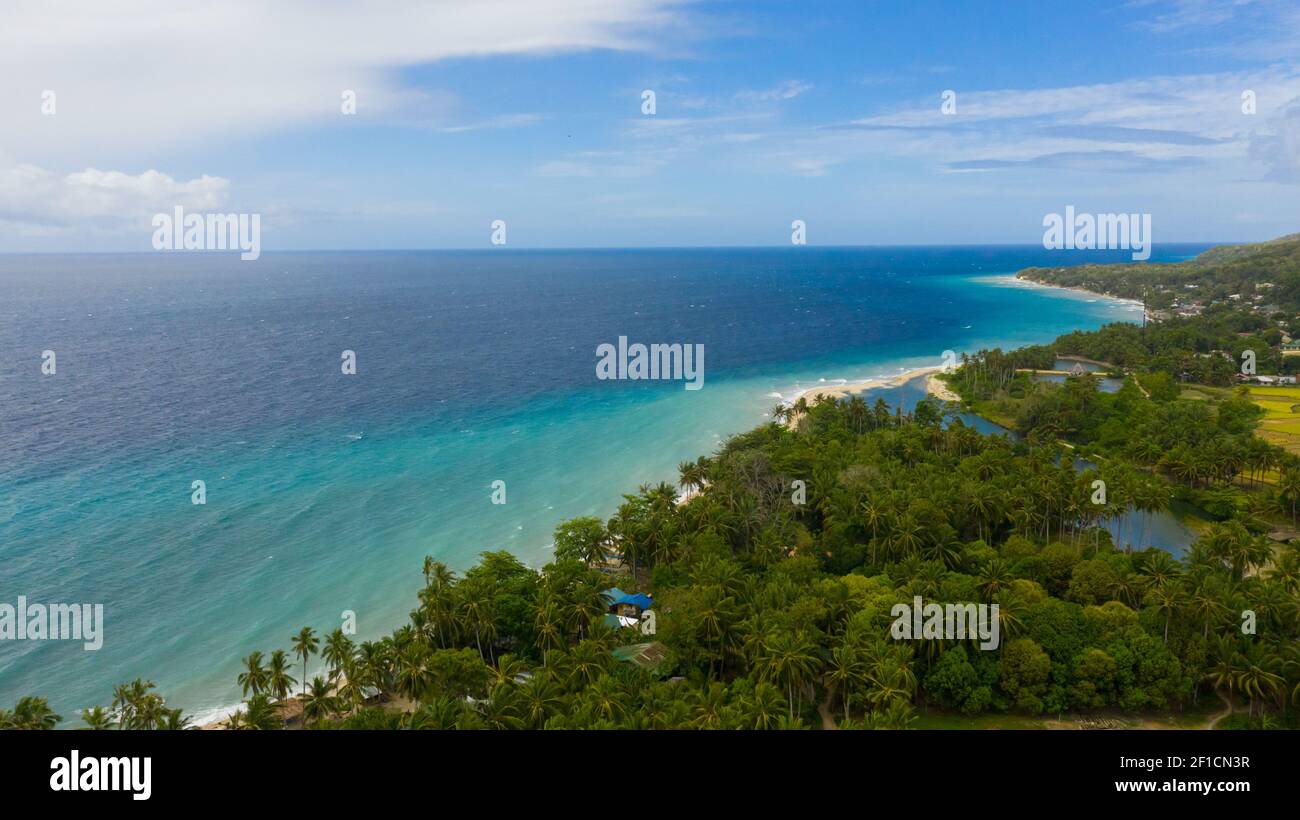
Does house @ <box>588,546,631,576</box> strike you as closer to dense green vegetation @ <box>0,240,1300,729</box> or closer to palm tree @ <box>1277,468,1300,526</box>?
dense green vegetation @ <box>0,240,1300,729</box>

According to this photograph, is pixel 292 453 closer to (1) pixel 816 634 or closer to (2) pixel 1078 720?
(1) pixel 816 634

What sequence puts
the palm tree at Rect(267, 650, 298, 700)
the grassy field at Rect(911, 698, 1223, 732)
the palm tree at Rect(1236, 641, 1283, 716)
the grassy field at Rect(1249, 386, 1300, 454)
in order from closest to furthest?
the palm tree at Rect(1236, 641, 1283, 716) < the palm tree at Rect(267, 650, 298, 700) < the grassy field at Rect(911, 698, 1223, 732) < the grassy field at Rect(1249, 386, 1300, 454)

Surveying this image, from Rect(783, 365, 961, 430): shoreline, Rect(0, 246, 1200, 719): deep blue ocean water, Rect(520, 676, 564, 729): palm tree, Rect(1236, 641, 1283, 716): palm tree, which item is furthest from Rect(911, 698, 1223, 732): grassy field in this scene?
Rect(783, 365, 961, 430): shoreline

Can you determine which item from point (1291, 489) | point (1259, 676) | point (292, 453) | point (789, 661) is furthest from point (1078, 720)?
point (292, 453)
